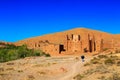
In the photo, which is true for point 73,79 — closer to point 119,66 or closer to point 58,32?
point 119,66

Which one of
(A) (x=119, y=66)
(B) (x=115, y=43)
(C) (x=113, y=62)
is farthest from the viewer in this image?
(B) (x=115, y=43)

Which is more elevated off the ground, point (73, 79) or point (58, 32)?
point (58, 32)

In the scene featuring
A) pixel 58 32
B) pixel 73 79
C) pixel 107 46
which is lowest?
pixel 73 79

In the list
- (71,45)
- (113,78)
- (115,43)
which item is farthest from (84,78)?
(71,45)

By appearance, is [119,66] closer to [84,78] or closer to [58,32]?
[84,78]

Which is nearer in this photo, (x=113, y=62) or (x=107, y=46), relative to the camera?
(x=113, y=62)

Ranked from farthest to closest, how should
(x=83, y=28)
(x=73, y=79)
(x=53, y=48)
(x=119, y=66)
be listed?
(x=83, y=28), (x=53, y=48), (x=119, y=66), (x=73, y=79)

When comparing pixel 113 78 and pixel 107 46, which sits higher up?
pixel 107 46

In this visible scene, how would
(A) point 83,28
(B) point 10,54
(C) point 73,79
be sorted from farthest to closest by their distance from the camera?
(A) point 83,28, (B) point 10,54, (C) point 73,79

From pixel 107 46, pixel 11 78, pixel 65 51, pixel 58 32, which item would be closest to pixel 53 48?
pixel 65 51

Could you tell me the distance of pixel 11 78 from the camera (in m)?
25.9

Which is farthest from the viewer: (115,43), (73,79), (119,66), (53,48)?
(53,48)

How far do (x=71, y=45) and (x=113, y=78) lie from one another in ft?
188

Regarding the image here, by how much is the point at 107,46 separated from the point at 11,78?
5069 cm
